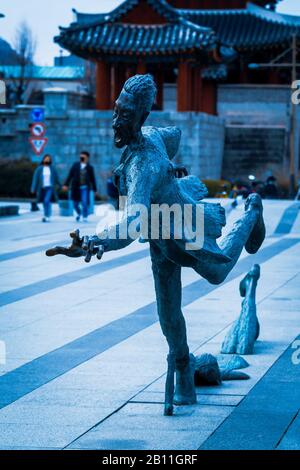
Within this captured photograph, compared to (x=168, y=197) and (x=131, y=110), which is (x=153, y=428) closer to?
(x=168, y=197)

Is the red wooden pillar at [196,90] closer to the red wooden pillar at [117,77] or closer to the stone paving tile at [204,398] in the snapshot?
the red wooden pillar at [117,77]

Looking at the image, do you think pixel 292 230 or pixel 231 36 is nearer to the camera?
pixel 292 230

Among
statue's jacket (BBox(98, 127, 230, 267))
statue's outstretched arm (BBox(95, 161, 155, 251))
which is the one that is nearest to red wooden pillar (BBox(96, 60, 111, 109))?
statue's jacket (BBox(98, 127, 230, 267))

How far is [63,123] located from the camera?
40.6m

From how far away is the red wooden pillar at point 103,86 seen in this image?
40.2 meters

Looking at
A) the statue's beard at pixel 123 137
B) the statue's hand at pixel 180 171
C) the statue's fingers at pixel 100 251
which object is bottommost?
the statue's fingers at pixel 100 251

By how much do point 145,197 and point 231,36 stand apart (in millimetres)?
43032

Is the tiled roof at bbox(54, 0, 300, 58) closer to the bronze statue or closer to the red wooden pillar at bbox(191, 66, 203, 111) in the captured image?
the red wooden pillar at bbox(191, 66, 203, 111)

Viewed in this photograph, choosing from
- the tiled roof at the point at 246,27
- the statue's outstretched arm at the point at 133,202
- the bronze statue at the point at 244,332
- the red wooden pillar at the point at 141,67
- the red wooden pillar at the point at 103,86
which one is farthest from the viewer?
the tiled roof at the point at 246,27

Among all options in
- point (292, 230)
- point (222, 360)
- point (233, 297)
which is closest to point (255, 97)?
point (292, 230)

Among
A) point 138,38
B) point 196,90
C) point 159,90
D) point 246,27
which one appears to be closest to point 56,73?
point 246,27

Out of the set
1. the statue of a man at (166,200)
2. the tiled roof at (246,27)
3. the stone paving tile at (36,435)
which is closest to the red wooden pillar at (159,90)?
the tiled roof at (246,27)

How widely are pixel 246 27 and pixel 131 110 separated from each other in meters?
43.1
